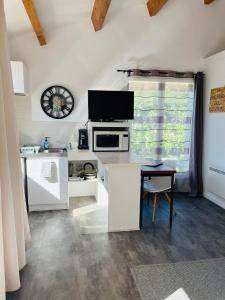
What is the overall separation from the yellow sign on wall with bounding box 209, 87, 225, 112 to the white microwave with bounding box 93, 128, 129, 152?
4.74 feet

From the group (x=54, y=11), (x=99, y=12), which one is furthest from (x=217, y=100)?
(x=54, y=11)

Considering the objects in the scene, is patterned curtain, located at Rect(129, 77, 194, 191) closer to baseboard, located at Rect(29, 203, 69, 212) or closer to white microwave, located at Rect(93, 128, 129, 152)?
white microwave, located at Rect(93, 128, 129, 152)

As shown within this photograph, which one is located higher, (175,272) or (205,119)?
(205,119)

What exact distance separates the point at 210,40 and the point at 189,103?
111cm

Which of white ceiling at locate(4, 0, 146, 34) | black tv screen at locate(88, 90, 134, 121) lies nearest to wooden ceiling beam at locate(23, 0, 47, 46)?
white ceiling at locate(4, 0, 146, 34)

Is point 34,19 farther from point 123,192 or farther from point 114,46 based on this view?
point 123,192

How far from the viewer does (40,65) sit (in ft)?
12.6

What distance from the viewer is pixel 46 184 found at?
3.44 meters

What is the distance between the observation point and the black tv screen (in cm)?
380

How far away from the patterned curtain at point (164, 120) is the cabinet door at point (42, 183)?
140 cm

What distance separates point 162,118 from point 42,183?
7.25 ft

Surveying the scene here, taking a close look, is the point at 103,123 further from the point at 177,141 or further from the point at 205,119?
the point at 205,119

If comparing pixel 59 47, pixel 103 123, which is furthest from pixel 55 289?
pixel 59 47

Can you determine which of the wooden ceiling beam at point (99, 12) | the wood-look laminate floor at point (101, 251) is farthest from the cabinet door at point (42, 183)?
the wooden ceiling beam at point (99, 12)
